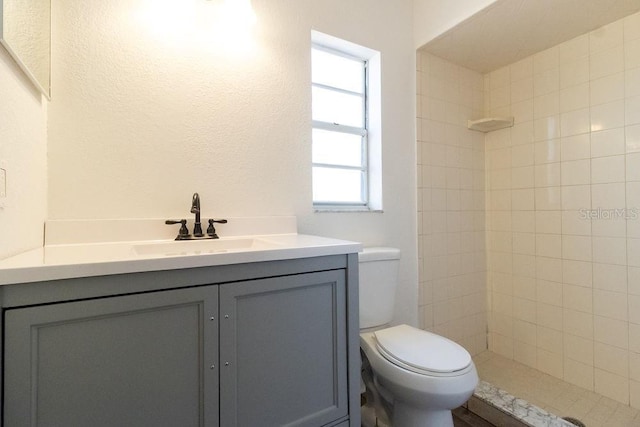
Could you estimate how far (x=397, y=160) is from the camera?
188 centimetres

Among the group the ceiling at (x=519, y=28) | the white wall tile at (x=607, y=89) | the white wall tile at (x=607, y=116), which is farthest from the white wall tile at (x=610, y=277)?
the ceiling at (x=519, y=28)

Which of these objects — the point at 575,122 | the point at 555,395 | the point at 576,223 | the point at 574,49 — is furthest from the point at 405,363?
the point at 574,49

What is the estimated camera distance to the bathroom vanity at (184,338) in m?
0.64

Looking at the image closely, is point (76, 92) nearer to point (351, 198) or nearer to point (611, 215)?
point (351, 198)

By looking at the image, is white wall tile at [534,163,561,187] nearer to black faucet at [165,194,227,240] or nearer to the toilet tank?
the toilet tank

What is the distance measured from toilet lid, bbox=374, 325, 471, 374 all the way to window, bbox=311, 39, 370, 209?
0.77 m

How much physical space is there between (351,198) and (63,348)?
57.9 inches

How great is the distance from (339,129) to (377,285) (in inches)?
36.7

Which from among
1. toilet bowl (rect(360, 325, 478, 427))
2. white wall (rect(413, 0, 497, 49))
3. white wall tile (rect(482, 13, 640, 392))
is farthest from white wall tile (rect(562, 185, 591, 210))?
toilet bowl (rect(360, 325, 478, 427))

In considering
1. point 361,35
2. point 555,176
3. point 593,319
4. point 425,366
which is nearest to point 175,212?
point 425,366

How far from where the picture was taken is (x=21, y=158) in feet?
2.90

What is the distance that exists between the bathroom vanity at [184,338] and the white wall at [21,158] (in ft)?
0.37

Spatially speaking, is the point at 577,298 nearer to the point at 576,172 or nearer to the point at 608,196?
the point at 608,196

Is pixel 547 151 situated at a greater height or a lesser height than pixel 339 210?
greater
